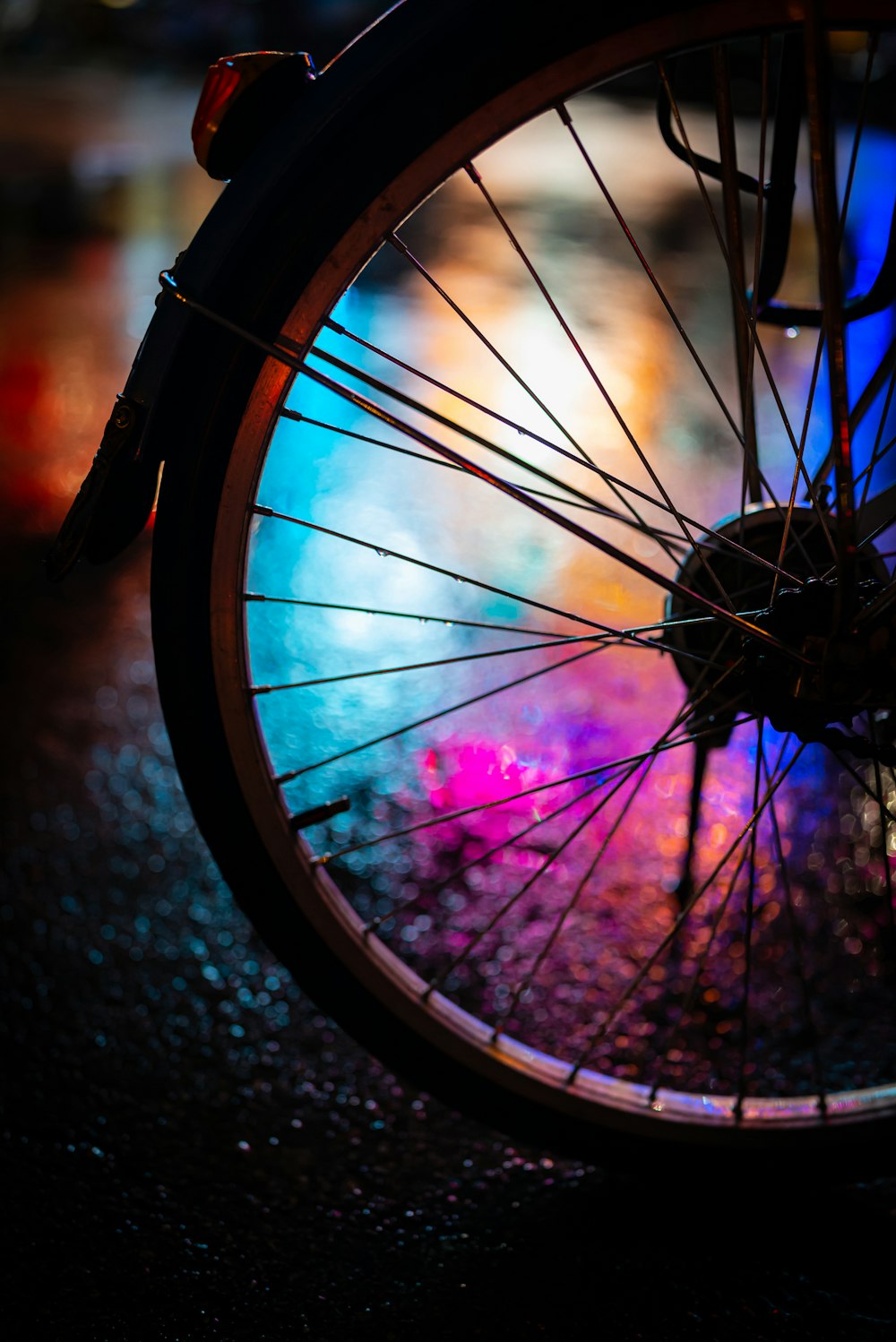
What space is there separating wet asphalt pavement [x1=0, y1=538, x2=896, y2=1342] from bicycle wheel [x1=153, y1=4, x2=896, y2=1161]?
5.9 inches

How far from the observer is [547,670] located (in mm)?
1629

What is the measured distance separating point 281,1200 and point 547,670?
0.82 m

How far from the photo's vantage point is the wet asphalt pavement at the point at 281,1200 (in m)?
1.53

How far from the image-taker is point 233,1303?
5.03 feet

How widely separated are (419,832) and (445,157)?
149 centimetres

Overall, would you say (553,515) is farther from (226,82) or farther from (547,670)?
(226,82)

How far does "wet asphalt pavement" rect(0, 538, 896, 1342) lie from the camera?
60.4 inches

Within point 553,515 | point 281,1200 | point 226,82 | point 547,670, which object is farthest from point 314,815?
point 226,82

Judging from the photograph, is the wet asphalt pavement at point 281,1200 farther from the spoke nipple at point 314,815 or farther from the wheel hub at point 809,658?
the wheel hub at point 809,658

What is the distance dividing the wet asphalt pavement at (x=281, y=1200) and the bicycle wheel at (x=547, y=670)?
0.15 metres

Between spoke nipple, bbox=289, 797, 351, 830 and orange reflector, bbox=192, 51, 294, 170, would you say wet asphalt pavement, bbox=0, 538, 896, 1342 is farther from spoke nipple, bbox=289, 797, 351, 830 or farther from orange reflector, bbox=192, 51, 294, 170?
orange reflector, bbox=192, 51, 294, 170

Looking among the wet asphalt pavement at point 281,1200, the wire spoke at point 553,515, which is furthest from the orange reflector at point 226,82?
the wet asphalt pavement at point 281,1200

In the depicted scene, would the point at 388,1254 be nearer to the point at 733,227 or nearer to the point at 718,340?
the point at 733,227

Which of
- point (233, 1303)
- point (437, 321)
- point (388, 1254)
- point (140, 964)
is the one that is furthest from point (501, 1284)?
point (437, 321)
